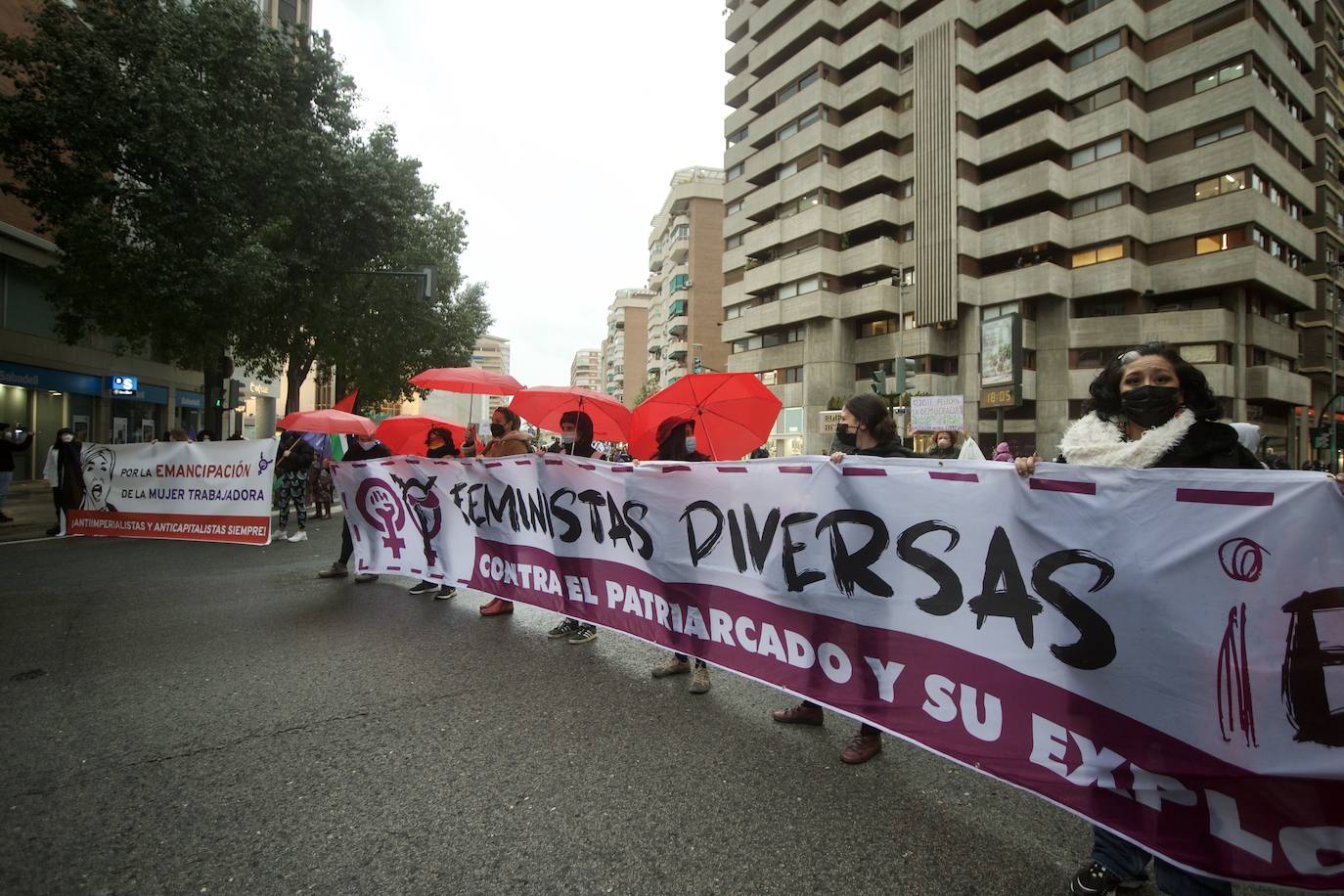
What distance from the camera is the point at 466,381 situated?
26.8 ft

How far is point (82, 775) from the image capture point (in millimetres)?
2834

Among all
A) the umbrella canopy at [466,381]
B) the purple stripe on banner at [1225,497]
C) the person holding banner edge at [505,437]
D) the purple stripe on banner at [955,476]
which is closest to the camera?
the purple stripe on banner at [1225,497]

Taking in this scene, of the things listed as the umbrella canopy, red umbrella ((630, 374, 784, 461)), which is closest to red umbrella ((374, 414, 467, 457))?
the umbrella canopy

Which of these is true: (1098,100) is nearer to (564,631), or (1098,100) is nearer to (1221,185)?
(1221,185)

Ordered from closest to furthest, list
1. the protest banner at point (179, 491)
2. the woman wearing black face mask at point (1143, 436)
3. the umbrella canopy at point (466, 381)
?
the woman wearing black face mask at point (1143, 436) → the umbrella canopy at point (466, 381) → the protest banner at point (179, 491)

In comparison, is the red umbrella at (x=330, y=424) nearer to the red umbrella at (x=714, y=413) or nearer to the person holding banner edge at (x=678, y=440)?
the red umbrella at (x=714, y=413)

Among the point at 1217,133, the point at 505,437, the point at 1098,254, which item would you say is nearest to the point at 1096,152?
the point at 1217,133

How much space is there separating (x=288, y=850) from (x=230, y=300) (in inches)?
582

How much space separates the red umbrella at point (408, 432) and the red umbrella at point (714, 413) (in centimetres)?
406

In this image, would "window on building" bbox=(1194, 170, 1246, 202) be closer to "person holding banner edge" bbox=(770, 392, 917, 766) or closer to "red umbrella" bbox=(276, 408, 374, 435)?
"person holding banner edge" bbox=(770, 392, 917, 766)

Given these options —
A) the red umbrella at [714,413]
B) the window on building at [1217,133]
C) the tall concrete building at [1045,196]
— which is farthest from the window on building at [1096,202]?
the red umbrella at [714,413]

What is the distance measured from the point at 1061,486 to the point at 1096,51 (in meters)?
45.9

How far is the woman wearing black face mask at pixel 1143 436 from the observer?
2061 millimetres

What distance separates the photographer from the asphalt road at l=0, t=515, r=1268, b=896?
2213mm
